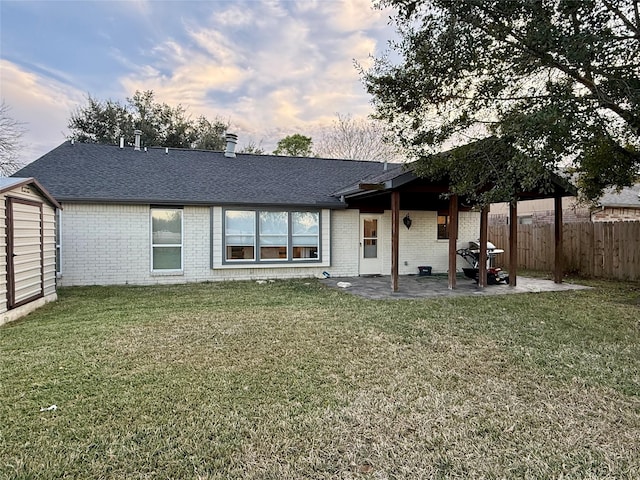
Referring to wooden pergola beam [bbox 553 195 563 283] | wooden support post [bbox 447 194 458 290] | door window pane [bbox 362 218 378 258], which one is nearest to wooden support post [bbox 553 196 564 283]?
wooden pergola beam [bbox 553 195 563 283]

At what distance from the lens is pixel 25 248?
630cm

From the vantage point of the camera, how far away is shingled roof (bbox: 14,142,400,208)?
9609 mm

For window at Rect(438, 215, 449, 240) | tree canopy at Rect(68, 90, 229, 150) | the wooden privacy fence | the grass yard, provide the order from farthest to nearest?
tree canopy at Rect(68, 90, 229, 150) → window at Rect(438, 215, 449, 240) → the wooden privacy fence → the grass yard

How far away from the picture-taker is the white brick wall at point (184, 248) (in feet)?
30.6

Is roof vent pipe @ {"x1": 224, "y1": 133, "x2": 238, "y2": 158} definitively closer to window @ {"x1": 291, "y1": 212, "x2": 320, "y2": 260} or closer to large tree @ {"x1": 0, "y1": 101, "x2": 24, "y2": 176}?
window @ {"x1": 291, "y1": 212, "x2": 320, "y2": 260}

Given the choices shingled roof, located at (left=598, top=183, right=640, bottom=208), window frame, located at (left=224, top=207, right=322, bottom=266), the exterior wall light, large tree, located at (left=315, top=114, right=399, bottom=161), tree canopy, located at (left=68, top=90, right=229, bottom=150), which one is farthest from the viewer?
large tree, located at (left=315, top=114, right=399, bottom=161)

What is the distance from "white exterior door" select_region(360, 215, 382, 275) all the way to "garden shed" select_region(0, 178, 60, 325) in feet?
26.1

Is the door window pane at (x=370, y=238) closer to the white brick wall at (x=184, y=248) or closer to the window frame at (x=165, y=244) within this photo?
the white brick wall at (x=184, y=248)

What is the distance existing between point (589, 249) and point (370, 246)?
6902 mm

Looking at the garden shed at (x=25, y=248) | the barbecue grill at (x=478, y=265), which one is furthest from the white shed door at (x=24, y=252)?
the barbecue grill at (x=478, y=265)

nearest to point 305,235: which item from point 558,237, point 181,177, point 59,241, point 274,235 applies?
point 274,235

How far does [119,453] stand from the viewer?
7.82 ft

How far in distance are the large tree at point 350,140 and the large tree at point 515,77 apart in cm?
1865

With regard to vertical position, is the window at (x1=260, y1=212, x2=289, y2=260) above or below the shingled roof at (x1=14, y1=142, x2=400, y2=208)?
below
